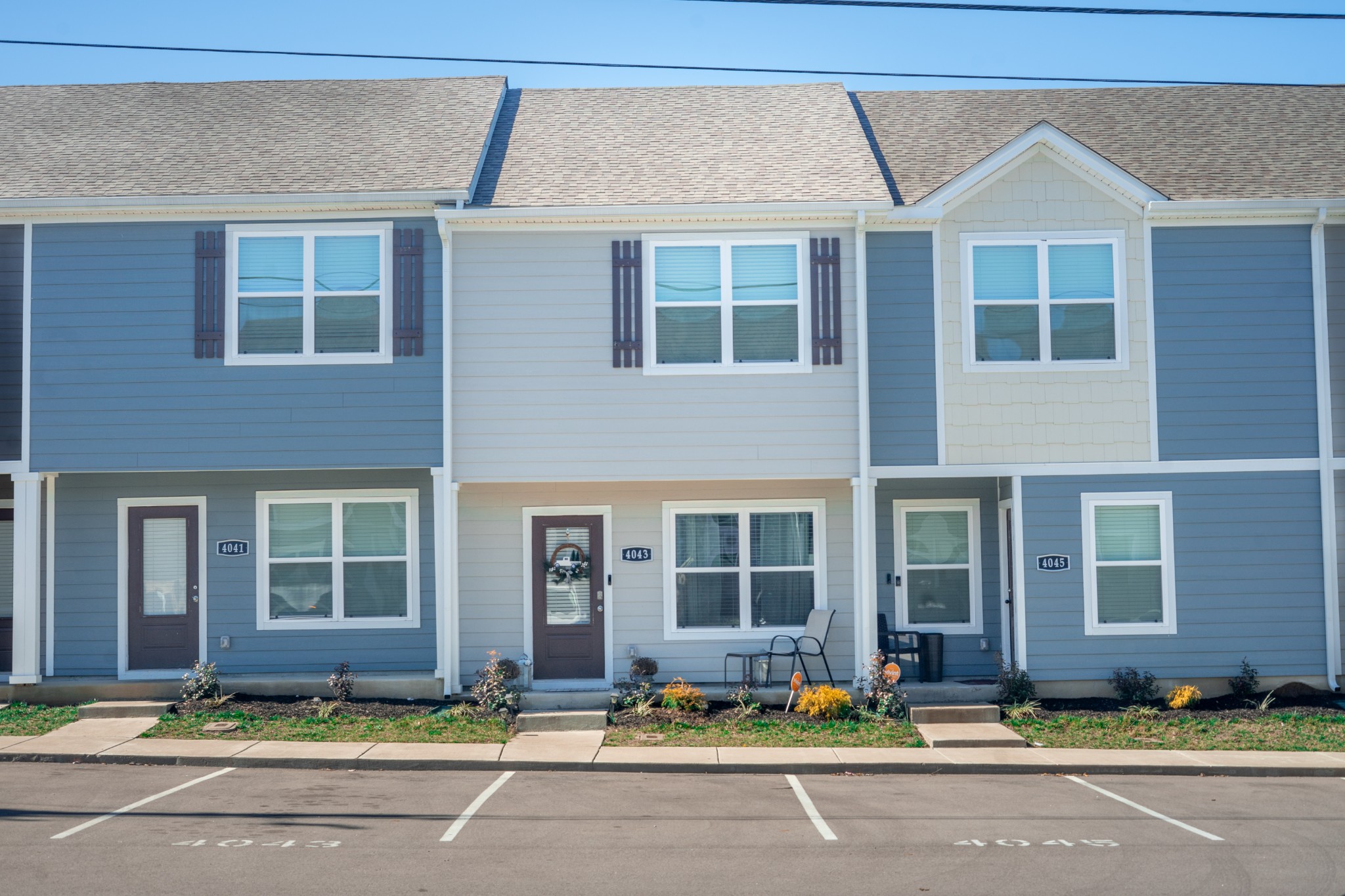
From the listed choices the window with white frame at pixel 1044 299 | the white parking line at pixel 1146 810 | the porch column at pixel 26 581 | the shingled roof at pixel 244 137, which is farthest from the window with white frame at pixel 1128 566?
the porch column at pixel 26 581

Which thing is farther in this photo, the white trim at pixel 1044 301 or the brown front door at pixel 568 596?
the brown front door at pixel 568 596

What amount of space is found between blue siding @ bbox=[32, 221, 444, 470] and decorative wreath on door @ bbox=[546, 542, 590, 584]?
204 cm

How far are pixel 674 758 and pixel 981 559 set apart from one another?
5829 mm

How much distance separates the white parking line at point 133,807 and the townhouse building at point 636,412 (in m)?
3.27

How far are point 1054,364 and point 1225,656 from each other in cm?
406

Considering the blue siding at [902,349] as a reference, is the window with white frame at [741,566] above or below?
below

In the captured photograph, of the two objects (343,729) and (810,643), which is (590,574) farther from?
(343,729)

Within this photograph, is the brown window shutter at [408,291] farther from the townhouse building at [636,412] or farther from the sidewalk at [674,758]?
the sidewalk at [674,758]

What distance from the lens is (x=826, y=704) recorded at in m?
13.3

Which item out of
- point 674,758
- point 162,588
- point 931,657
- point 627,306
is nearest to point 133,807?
point 674,758

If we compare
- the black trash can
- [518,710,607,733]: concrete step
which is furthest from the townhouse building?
[518,710,607,733]: concrete step

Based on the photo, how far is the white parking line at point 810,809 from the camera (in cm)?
890

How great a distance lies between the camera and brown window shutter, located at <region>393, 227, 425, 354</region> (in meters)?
14.2

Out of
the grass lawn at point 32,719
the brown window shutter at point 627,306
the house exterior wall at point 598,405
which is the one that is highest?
the brown window shutter at point 627,306
